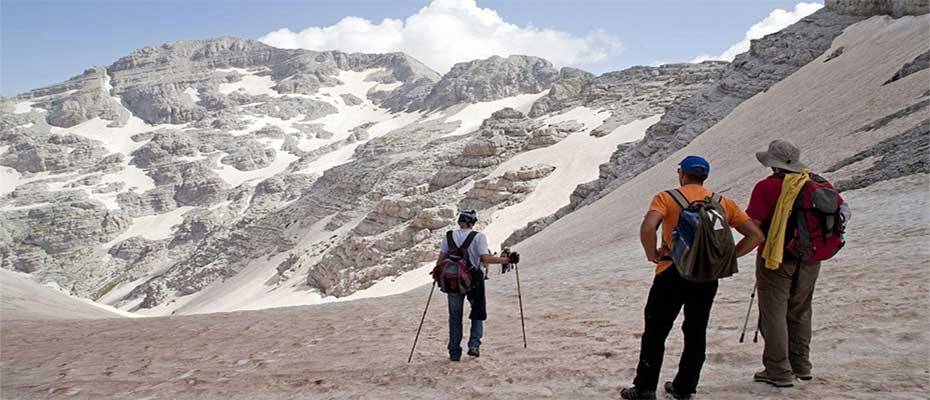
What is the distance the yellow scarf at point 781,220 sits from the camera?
190 inches

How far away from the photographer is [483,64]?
529ft

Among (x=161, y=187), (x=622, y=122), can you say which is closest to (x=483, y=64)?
(x=161, y=187)

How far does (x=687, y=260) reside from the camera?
14.2 feet

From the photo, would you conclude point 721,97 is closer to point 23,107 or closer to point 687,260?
point 687,260

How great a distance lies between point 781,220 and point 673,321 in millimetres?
1318

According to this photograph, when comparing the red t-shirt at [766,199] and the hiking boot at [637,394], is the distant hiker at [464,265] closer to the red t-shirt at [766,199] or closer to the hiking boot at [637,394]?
the hiking boot at [637,394]

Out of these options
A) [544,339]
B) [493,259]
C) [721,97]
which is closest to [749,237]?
[493,259]

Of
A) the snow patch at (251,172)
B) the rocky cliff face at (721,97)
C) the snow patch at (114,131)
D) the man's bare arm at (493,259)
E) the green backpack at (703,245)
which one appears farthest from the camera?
the snow patch at (114,131)

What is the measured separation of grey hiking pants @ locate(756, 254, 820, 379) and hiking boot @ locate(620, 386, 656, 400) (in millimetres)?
1108

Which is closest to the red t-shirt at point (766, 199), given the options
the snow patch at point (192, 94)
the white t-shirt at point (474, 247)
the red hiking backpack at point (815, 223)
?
the red hiking backpack at point (815, 223)

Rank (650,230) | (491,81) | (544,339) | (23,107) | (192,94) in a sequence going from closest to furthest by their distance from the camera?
(650,230) < (544,339) < (491,81) < (23,107) < (192,94)

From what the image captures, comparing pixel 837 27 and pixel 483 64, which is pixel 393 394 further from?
Result: pixel 483 64

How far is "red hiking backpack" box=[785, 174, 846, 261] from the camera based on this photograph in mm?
4805

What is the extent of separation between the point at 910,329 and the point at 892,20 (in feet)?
104
